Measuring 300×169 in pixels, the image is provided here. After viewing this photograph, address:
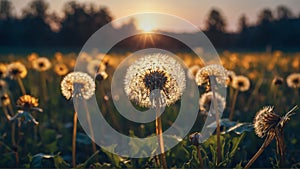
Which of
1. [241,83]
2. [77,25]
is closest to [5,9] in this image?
[77,25]

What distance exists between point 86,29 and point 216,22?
15234 mm

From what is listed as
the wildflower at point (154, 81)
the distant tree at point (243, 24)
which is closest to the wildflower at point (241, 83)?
the wildflower at point (154, 81)

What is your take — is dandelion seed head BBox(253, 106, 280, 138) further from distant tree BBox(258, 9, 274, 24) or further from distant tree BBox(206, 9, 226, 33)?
distant tree BBox(258, 9, 274, 24)

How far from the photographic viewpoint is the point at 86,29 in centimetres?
4256

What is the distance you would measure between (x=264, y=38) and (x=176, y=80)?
48.3 m

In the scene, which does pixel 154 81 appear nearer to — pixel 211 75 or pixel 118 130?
pixel 211 75

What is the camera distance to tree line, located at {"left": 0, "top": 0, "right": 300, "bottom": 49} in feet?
141

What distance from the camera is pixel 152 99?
7.86 ft

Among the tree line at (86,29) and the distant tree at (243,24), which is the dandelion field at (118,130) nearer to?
the tree line at (86,29)

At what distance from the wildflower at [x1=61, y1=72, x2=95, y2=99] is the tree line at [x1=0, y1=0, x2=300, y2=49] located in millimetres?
35487

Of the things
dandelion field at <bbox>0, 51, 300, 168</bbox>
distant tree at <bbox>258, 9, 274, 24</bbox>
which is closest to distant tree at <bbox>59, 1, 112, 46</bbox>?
distant tree at <bbox>258, 9, 274, 24</bbox>

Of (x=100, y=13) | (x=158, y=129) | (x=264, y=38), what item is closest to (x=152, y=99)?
(x=158, y=129)

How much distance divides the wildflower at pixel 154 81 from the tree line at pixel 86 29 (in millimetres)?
35980

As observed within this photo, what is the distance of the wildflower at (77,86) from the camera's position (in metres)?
2.95
